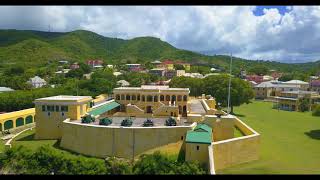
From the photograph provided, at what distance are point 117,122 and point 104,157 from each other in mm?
4131

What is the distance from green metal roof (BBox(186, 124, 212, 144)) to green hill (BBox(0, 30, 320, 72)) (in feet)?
334

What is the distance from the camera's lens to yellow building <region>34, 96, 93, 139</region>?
29.8 metres

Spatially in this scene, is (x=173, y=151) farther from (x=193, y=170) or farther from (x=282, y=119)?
(x=282, y=119)

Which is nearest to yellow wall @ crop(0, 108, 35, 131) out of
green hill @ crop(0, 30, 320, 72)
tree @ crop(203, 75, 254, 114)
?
tree @ crop(203, 75, 254, 114)

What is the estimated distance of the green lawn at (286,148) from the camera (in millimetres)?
22703

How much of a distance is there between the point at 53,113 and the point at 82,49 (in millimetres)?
134149

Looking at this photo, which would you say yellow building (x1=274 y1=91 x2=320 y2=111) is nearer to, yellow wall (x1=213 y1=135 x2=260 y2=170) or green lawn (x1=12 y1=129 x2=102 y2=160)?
yellow wall (x1=213 y1=135 x2=260 y2=170)

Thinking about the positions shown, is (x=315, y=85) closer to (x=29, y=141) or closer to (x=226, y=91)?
(x=226, y=91)

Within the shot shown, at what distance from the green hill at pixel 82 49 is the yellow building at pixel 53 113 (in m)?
91.2

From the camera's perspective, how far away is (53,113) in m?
30.4

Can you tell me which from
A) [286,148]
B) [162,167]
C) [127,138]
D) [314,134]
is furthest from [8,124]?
[314,134]

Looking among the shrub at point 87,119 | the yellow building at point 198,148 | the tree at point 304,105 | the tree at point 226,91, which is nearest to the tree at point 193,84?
the tree at point 226,91

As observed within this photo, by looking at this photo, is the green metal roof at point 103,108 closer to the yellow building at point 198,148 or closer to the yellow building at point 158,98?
the yellow building at point 158,98

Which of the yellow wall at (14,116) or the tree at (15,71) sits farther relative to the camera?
the tree at (15,71)
